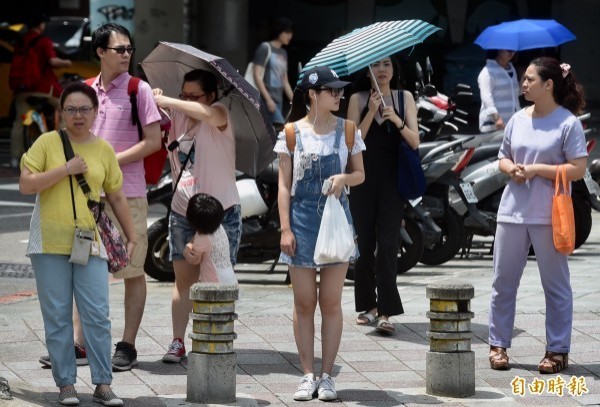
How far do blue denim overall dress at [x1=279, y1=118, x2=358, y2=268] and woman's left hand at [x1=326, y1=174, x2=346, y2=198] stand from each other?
47 millimetres

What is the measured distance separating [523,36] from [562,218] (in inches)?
270

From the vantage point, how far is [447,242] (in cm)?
1279

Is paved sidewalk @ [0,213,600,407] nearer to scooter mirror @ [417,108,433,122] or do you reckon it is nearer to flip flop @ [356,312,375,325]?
flip flop @ [356,312,375,325]

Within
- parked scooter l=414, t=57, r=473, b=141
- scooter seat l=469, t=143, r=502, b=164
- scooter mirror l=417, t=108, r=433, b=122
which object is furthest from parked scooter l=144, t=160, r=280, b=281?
scooter seat l=469, t=143, r=502, b=164

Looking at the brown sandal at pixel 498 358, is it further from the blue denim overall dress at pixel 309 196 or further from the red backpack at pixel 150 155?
the red backpack at pixel 150 155

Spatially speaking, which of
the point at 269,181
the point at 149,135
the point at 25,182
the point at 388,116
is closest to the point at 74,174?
the point at 25,182

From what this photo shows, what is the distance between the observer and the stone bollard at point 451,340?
307 inches

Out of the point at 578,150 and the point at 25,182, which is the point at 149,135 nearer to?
the point at 25,182

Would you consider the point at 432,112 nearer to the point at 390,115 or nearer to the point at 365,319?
the point at 365,319

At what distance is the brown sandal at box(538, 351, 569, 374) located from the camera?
8.37 meters

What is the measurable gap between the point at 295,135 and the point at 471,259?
5.66 meters

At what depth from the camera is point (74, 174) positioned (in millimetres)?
7336

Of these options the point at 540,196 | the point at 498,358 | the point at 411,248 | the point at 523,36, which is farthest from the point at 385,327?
the point at 523,36

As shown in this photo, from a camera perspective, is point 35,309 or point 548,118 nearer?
point 548,118
